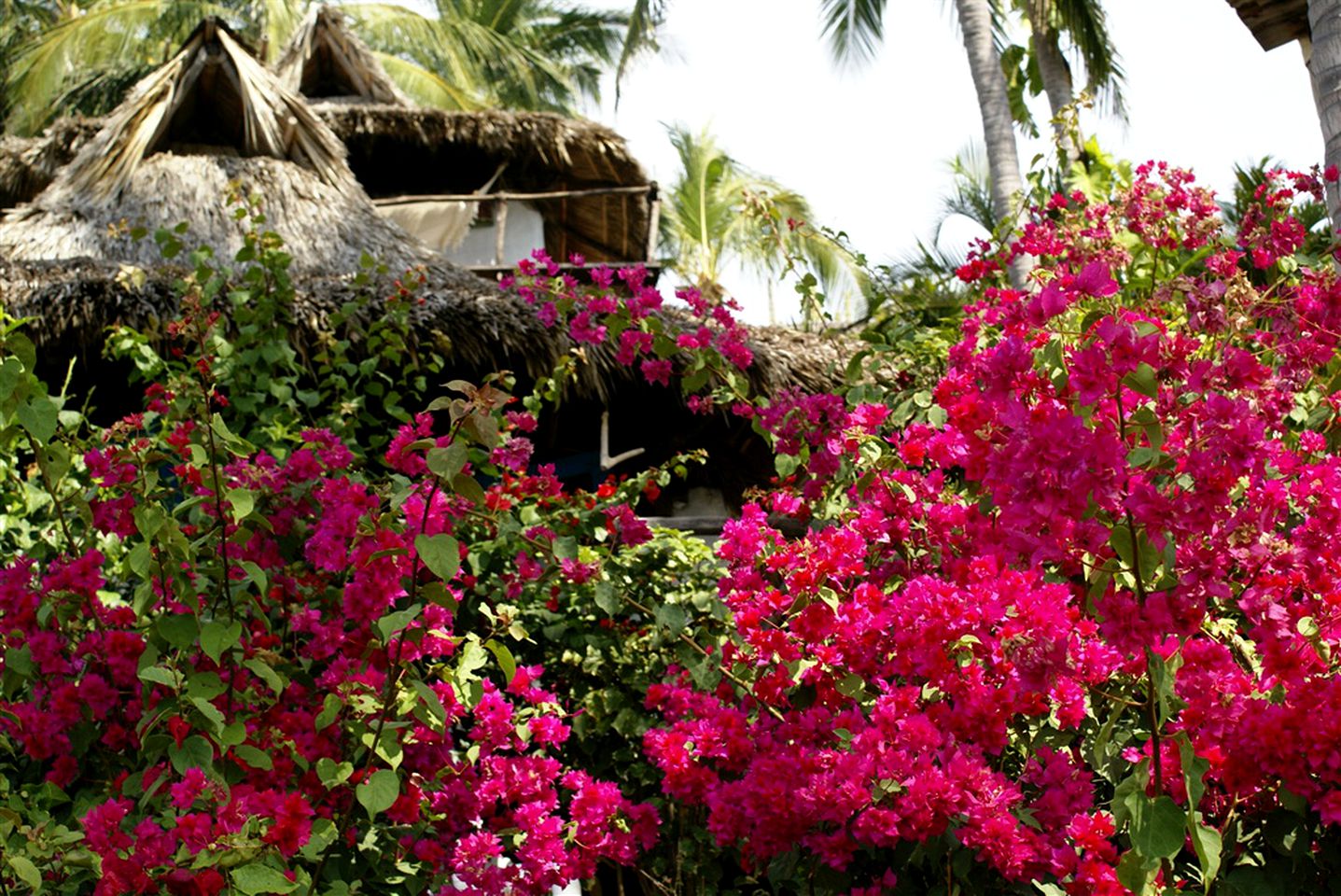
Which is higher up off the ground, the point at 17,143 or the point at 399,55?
the point at 399,55

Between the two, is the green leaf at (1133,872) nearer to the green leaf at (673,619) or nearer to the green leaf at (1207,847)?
the green leaf at (1207,847)

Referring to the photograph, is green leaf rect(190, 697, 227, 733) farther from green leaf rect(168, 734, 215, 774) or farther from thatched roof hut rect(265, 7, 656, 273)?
thatched roof hut rect(265, 7, 656, 273)

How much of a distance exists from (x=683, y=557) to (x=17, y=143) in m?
9.26

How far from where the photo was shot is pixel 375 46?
20.6m

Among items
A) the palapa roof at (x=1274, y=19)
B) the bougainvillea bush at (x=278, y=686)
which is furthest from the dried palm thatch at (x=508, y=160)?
the bougainvillea bush at (x=278, y=686)

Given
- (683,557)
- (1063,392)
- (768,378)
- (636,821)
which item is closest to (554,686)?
(683,557)

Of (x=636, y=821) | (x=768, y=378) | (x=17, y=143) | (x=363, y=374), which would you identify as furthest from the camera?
(x=17, y=143)

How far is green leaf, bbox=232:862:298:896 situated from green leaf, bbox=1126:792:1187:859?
3.69 ft

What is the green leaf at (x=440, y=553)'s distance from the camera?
1997mm

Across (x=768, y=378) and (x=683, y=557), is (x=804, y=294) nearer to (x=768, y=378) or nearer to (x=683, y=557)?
(x=683, y=557)

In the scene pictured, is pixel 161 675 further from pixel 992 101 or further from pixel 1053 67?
pixel 1053 67

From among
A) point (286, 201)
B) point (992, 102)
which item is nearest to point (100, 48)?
point (286, 201)

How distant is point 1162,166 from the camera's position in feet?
13.0

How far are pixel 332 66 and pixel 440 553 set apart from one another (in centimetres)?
1112
